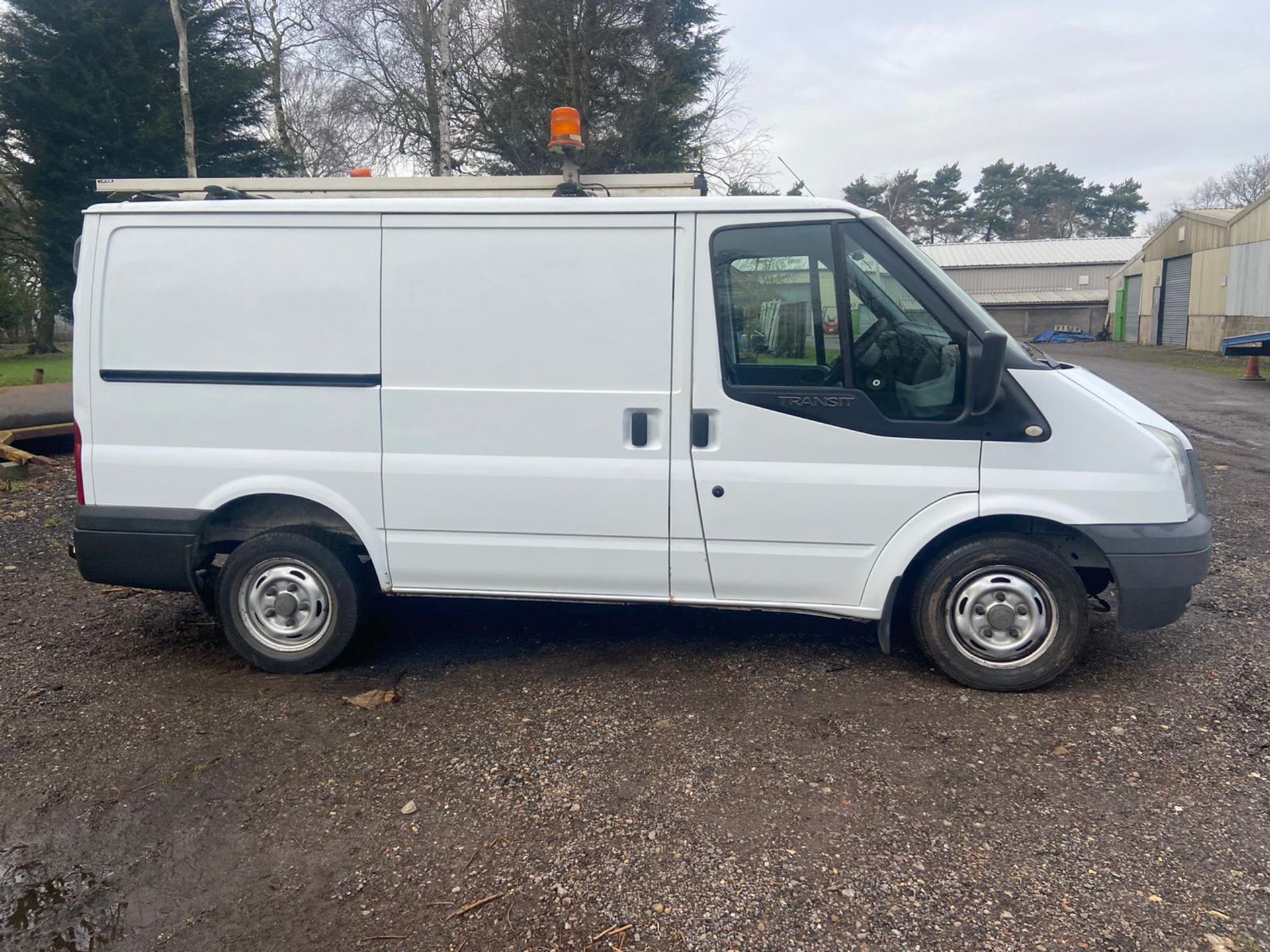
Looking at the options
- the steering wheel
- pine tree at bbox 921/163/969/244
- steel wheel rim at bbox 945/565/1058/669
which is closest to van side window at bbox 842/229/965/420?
the steering wheel

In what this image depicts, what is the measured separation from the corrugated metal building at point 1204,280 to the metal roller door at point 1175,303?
0.02 m

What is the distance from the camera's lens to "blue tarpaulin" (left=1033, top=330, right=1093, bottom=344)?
137 feet

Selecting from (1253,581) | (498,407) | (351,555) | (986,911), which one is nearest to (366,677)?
(351,555)

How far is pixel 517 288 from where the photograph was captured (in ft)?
14.2

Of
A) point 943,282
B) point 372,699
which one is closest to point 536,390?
point 372,699

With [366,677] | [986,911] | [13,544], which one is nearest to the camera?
[986,911]

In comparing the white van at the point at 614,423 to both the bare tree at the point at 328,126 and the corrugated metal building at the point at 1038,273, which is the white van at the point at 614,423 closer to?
the bare tree at the point at 328,126

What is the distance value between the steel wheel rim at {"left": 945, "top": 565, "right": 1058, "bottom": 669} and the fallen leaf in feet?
8.55

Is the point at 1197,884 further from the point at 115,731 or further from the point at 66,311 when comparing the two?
the point at 66,311

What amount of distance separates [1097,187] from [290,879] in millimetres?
77891

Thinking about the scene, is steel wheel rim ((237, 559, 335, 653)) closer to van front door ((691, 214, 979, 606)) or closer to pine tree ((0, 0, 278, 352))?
van front door ((691, 214, 979, 606))

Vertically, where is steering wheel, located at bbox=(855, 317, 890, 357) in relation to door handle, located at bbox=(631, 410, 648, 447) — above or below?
above

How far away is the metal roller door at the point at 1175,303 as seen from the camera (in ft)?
107

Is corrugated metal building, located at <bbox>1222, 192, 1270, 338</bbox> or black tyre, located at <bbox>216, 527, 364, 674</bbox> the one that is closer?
black tyre, located at <bbox>216, 527, 364, 674</bbox>
